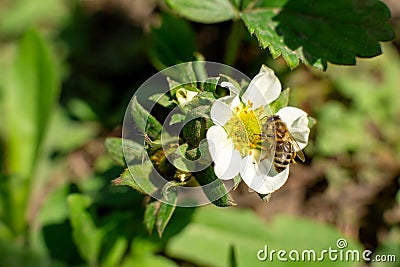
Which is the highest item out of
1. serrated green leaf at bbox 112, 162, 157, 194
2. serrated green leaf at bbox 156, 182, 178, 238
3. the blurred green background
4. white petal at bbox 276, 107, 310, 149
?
white petal at bbox 276, 107, 310, 149

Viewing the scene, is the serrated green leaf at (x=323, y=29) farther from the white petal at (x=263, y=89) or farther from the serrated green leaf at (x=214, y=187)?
the serrated green leaf at (x=214, y=187)

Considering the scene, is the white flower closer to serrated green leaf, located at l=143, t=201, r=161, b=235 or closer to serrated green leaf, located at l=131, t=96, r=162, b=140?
serrated green leaf, located at l=131, t=96, r=162, b=140

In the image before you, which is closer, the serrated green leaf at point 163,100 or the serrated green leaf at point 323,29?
the serrated green leaf at point 163,100

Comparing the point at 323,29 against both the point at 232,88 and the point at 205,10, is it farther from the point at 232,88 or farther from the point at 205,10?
the point at 232,88

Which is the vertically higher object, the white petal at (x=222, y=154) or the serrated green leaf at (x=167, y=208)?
the white petal at (x=222, y=154)

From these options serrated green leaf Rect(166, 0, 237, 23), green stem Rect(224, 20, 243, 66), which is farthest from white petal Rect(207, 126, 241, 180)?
green stem Rect(224, 20, 243, 66)

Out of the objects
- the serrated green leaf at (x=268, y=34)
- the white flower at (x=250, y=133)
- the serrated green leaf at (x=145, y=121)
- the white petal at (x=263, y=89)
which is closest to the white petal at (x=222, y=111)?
the white flower at (x=250, y=133)

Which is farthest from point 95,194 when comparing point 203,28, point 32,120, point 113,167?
point 203,28

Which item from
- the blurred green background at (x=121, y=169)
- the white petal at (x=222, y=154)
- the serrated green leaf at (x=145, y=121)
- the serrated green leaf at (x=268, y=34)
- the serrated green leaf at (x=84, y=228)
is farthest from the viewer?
the blurred green background at (x=121, y=169)
